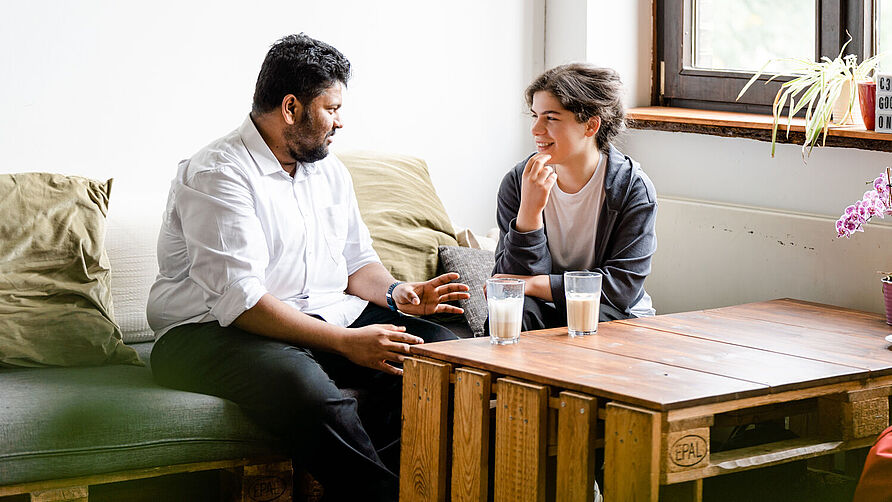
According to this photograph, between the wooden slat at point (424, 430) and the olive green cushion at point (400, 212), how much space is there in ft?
2.75

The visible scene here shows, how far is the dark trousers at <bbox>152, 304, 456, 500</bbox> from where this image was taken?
78.0 inches

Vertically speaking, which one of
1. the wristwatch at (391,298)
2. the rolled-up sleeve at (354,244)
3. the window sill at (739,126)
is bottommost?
the wristwatch at (391,298)

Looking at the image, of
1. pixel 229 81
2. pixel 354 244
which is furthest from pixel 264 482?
pixel 229 81

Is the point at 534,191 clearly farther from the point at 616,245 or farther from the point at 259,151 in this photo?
the point at 259,151

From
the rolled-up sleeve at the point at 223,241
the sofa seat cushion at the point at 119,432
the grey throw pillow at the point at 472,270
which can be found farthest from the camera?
the grey throw pillow at the point at 472,270

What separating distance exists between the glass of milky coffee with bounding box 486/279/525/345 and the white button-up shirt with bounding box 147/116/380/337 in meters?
0.50

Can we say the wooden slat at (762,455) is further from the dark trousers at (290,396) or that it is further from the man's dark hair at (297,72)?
the man's dark hair at (297,72)

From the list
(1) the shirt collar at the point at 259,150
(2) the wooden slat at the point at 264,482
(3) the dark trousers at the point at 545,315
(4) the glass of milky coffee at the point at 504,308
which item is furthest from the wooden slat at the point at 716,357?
(1) the shirt collar at the point at 259,150

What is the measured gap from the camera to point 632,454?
155cm

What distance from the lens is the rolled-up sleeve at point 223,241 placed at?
2102mm

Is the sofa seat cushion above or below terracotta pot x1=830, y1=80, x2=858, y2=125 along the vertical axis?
below

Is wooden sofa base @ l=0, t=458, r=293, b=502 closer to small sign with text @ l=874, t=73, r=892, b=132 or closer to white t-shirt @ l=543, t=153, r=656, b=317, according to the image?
white t-shirt @ l=543, t=153, r=656, b=317

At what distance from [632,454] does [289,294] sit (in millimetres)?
1003

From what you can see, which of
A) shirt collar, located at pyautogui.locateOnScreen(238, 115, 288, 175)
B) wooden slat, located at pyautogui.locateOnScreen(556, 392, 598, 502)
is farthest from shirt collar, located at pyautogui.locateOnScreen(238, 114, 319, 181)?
wooden slat, located at pyautogui.locateOnScreen(556, 392, 598, 502)
